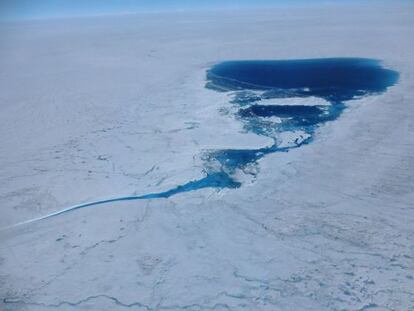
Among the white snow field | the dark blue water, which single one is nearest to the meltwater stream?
the dark blue water

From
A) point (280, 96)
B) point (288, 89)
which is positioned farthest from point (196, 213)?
point (288, 89)

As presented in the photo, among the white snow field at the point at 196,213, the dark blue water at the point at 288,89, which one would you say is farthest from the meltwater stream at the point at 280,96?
the white snow field at the point at 196,213

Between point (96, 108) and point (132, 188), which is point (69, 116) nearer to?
point (96, 108)

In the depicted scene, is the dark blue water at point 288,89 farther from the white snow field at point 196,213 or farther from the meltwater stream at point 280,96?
the white snow field at point 196,213

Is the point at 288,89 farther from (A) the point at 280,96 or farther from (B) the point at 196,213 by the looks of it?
(B) the point at 196,213

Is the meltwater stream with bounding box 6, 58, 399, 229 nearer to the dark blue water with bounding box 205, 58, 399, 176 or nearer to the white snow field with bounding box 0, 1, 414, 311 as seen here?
the dark blue water with bounding box 205, 58, 399, 176
